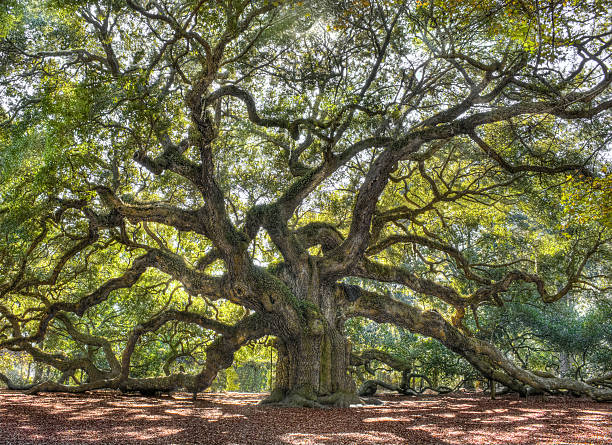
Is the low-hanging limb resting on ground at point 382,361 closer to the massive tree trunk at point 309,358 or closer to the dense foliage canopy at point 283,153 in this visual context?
the dense foliage canopy at point 283,153

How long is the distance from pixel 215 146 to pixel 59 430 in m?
8.44

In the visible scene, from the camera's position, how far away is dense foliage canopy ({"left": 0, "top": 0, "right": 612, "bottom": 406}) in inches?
281

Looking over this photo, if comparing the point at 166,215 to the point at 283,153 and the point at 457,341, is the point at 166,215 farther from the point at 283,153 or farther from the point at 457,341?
the point at 457,341

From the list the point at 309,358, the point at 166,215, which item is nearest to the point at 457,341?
the point at 309,358

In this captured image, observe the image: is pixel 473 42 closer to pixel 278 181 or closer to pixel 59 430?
pixel 278 181

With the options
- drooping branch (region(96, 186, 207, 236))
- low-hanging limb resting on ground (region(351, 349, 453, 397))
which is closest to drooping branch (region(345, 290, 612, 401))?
low-hanging limb resting on ground (region(351, 349, 453, 397))

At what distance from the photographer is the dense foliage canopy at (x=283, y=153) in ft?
23.4

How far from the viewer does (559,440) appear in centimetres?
452

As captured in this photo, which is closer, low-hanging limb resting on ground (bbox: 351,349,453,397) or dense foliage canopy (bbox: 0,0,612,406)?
dense foliage canopy (bbox: 0,0,612,406)

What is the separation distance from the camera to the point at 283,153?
482 inches

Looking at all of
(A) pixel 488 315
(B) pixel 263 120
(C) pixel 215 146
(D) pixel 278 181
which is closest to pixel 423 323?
(D) pixel 278 181

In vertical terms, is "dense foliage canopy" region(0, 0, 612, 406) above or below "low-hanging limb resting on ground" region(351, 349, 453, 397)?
above

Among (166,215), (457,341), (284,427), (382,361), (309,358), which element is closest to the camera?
(284,427)

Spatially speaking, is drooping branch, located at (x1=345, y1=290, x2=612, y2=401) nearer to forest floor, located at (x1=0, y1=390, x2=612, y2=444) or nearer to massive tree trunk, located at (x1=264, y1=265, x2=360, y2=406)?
massive tree trunk, located at (x1=264, y1=265, x2=360, y2=406)
